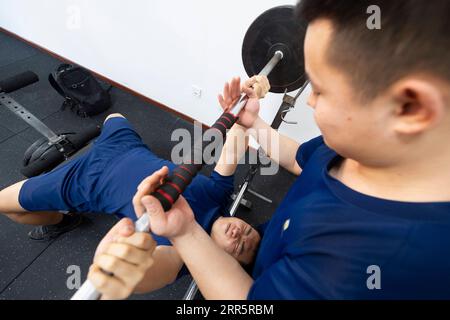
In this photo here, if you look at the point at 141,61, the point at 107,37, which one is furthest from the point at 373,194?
the point at 107,37

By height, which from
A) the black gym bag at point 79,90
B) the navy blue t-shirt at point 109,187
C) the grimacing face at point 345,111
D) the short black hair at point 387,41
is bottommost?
the black gym bag at point 79,90

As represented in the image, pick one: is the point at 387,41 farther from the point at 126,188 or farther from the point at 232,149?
the point at 126,188

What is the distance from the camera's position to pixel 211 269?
57 cm

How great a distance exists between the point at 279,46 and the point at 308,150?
0.51 m

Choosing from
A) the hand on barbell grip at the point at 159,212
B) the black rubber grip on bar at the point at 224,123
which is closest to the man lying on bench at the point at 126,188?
the black rubber grip on bar at the point at 224,123

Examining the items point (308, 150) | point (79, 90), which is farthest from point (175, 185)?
point (79, 90)

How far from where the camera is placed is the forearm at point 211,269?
559mm

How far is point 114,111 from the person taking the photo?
2289 millimetres

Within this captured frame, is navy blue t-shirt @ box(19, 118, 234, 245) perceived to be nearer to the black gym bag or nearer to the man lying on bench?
the man lying on bench

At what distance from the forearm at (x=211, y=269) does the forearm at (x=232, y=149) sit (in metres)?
0.51

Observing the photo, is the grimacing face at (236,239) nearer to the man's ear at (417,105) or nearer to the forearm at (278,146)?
the forearm at (278,146)

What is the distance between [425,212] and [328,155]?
0.28 metres

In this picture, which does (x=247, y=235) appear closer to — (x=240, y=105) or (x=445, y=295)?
(x=240, y=105)

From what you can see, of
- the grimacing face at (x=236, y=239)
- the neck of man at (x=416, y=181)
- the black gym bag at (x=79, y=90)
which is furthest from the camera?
the black gym bag at (x=79, y=90)
